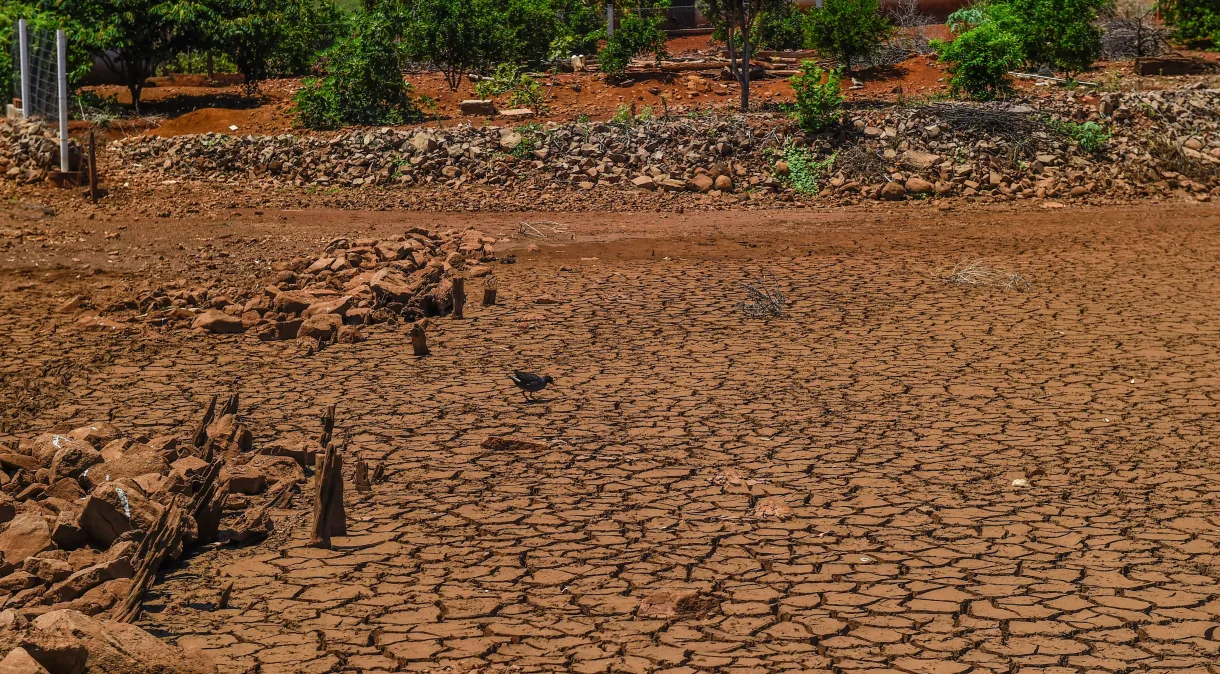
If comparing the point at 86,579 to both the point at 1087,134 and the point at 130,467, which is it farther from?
the point at 1087,134

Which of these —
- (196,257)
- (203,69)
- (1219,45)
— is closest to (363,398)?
(196,257)

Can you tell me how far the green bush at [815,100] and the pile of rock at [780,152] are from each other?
21 cm

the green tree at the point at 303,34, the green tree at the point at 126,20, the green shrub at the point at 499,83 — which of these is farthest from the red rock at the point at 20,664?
the green tree at the point at 303,34

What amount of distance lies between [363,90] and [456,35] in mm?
3084

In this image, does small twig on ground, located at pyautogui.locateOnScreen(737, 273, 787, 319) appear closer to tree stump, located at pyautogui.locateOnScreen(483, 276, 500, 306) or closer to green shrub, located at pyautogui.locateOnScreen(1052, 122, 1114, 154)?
tree stump, located at pyautogui.locateOnScreen(483, 276, 500, 306)

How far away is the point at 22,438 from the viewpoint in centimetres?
634

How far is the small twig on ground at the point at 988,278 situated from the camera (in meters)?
10.1

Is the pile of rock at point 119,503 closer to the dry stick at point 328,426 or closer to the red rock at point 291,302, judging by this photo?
the dry stick at point 328,426

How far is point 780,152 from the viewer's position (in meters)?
16.6

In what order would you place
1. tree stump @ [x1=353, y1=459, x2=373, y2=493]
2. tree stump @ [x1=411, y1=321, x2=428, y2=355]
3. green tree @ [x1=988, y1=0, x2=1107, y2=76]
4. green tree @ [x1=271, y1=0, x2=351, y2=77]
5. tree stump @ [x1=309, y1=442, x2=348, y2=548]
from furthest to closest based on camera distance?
green tree @ [x1=271, y1=0, x2=351, y2=77]
green tree @ [x1=988, y1=0, x2=1107, y2=76]
tree stump @ [x1=411, y1=321, x2=428, y2=355]
tree stump @ [x1=353, y1=459, x2=373, y2=493]
tree stump @ [x1=309, y1=442, x2=348, y2=548]

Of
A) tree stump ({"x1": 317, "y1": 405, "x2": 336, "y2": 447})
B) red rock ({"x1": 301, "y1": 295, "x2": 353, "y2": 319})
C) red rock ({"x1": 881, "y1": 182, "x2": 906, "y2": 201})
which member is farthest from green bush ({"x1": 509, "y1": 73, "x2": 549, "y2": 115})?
tree stump ({"x1": 317, "y1": 405, "x2": 336, "y2": 447})

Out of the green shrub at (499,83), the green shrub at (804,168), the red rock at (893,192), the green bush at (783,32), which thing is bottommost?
the red rock at (893,192)

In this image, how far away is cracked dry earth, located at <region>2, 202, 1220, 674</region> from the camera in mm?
4055

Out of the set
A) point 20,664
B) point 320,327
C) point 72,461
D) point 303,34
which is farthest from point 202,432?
point 303,34
